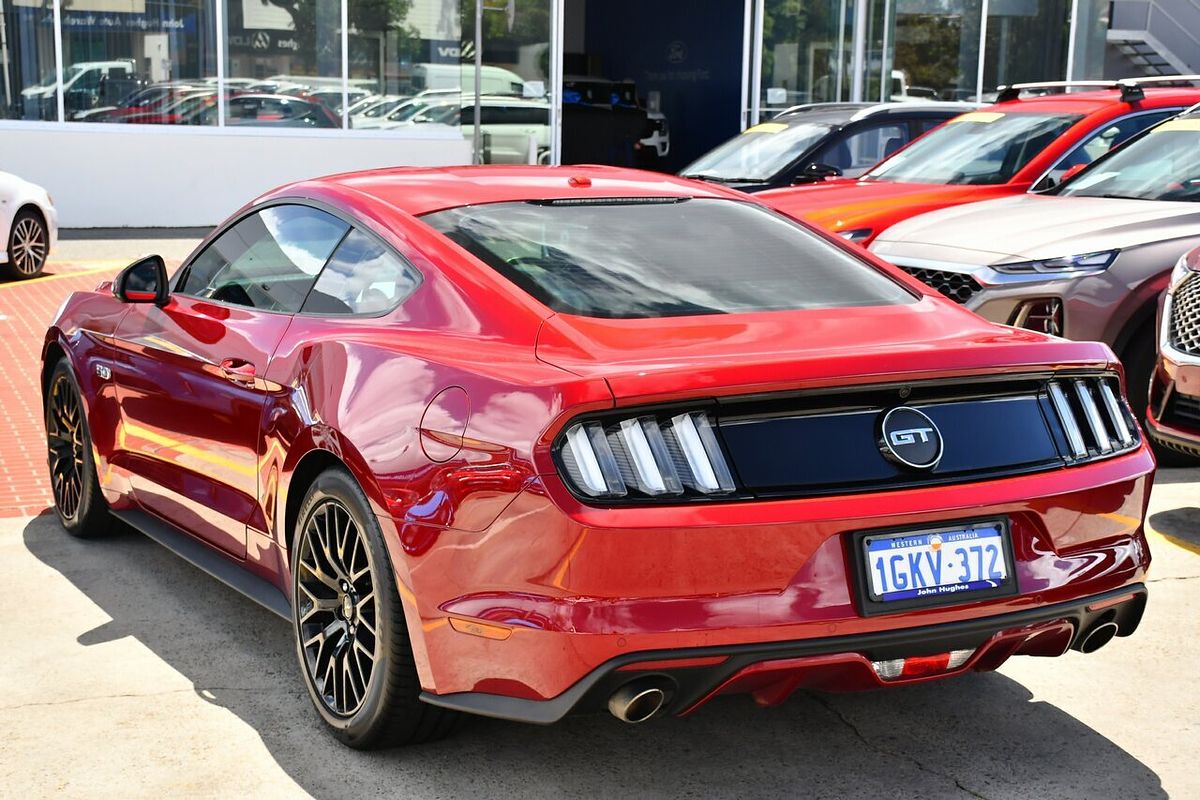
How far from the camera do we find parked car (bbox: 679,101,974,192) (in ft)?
42.2

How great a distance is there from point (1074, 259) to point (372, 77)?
46.7 feet

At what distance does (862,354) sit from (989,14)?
75.6 feet

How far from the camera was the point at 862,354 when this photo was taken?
11.6 feet

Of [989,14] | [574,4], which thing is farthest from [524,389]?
[574,4]

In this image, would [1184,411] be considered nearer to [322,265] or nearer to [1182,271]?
[1182,271]

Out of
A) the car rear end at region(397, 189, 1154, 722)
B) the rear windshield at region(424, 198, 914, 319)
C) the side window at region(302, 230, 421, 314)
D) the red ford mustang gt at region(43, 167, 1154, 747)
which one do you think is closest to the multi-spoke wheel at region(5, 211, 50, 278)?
the red ford mustang gt at region(43, 167, 1154, 747)

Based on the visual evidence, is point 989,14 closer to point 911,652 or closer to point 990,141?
point 990,141

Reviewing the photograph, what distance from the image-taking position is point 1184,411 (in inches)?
248

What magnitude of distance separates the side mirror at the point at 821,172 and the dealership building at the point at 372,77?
13.2 feet

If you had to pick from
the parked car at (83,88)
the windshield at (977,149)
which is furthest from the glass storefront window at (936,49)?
the windshield at (977,149)

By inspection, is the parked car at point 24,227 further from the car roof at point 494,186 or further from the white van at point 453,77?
the car roof at point 494,186

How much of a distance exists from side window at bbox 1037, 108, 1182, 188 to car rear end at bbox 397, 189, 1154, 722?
6.75 meters

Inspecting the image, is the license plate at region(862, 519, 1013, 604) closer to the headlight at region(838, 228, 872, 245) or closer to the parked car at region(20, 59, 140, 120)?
the headlight at region(838, 228, 872, 245)

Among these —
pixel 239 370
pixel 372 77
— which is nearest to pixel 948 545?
pixel 239 370
